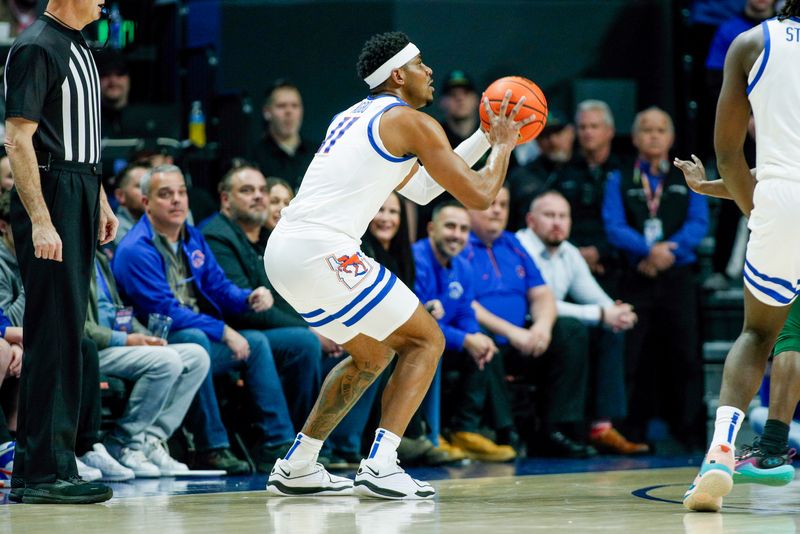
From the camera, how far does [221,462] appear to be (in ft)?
22.6

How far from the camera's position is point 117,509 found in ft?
16.3

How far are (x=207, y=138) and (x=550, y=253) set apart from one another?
3.00m

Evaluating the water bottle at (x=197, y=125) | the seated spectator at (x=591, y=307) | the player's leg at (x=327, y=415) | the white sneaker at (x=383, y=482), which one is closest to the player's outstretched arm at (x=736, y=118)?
the player's leg at (x=327, y=415)

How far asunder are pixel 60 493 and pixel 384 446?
1300 millimetres

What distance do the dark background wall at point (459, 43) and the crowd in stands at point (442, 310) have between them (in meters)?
1.17

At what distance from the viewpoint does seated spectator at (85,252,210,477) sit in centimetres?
665

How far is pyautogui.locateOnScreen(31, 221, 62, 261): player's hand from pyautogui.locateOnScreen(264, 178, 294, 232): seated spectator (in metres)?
3.08

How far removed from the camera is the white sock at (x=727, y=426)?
470cm

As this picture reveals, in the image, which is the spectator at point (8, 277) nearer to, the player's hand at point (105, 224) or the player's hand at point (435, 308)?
the player's hand at point (105, 224)

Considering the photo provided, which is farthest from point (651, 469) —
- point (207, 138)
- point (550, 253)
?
point (207, 138)

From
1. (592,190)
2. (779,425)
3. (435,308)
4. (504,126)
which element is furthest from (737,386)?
(592,190)

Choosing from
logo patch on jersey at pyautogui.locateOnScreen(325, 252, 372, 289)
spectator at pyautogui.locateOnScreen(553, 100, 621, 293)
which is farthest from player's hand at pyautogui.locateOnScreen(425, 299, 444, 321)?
logo patch on jersey at pyautogui.locateOnScreen(325, 252, 372, 289)

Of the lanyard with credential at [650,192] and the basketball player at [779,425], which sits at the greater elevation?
the lanyard with credential at [650,192]

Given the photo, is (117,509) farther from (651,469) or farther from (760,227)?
(651,469)
